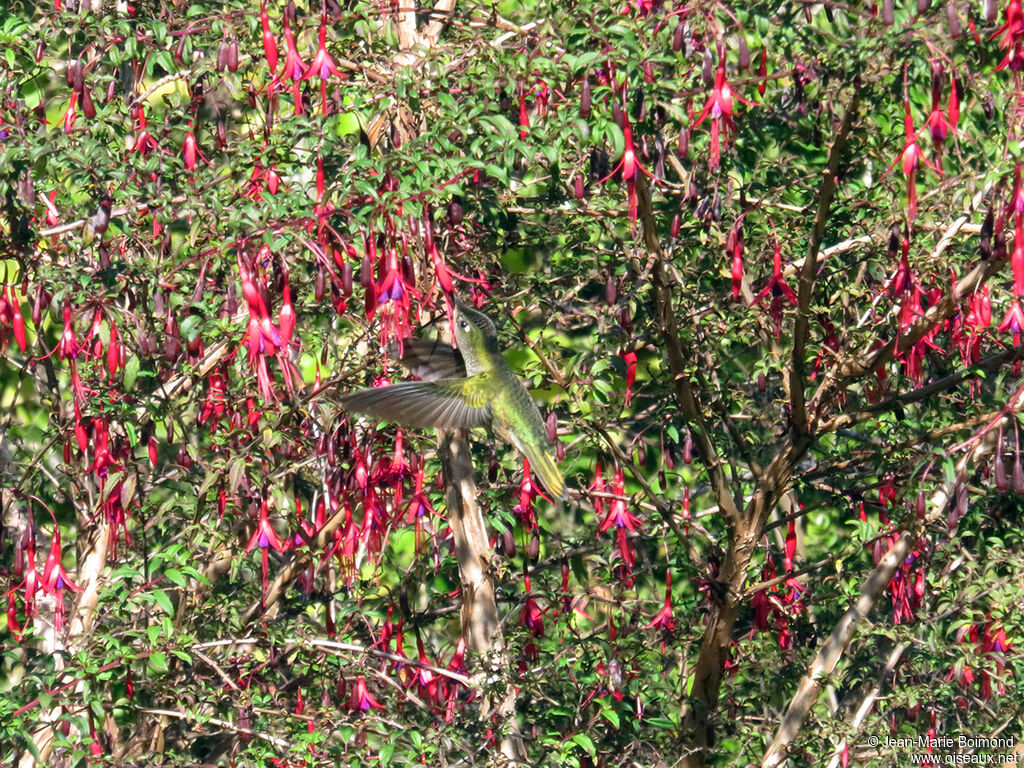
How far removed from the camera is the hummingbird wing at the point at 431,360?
11.7 feet

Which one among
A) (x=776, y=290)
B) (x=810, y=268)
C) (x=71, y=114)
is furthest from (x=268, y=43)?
(x=776, y=290)

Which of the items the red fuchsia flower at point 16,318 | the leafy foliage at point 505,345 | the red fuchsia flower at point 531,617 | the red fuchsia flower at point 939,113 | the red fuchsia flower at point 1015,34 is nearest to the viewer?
the red fuchsia flower at point 939,113

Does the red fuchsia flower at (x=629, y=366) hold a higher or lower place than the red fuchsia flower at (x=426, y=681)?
higher

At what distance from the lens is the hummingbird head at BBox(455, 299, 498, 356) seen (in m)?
3.46

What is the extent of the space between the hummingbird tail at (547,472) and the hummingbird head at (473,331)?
37 centimetres

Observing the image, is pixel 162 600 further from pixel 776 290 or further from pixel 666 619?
pixel 776 290

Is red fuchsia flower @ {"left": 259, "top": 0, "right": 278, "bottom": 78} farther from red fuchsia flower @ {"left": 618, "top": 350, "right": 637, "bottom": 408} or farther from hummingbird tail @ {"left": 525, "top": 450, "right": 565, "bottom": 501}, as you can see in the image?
red fuchsia flower @ {"left": 618, "top": 350, "right": 637, "bottom": 408}

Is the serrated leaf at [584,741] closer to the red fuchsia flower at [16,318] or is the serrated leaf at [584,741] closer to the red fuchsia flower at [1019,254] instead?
the red fuchsia flower at [1019,254]

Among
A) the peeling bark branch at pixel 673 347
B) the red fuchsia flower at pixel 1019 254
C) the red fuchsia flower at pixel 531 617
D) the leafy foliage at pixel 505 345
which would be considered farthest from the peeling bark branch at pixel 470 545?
the red fuchsia flower at pixel 1019 254

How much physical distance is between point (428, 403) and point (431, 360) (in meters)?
0.41

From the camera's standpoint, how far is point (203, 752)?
15.4ft

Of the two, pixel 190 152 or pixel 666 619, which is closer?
pixel 190 152

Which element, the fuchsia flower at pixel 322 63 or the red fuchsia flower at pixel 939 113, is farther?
the fuchsia flower at pixel 322 63

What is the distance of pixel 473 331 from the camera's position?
3551 millimetres
